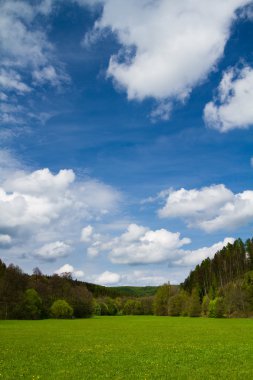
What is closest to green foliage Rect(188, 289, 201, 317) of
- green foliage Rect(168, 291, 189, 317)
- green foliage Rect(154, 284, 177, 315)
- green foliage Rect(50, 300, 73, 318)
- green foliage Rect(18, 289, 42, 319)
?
green foliage Rect(168, 291, 189, 317)

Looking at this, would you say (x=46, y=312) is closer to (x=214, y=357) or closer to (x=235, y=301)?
(x=235, y=301)

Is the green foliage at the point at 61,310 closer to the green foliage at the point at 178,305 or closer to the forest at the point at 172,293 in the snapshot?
the forest at the point at 172,293

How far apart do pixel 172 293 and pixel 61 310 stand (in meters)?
65.1

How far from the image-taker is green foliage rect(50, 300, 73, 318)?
129 meters

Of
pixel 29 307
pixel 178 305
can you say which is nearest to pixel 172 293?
pixel 178 305

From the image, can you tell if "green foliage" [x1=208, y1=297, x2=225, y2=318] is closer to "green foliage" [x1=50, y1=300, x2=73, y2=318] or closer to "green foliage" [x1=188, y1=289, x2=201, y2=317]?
"green foliage" [x1=188, y1=289, x2=201, y2=317]

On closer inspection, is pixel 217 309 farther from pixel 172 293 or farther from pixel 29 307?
pixel 29 307

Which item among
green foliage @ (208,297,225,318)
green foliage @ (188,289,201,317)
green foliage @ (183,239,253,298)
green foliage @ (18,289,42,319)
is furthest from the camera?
green foliage @ (183,239,253,298)

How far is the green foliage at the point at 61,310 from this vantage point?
129 m

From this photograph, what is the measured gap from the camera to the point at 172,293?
6998 inches

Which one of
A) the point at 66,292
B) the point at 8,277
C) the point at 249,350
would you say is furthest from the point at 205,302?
the point at 249,350

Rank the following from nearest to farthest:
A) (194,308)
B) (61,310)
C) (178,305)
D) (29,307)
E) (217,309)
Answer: (29,307) → (217,309) → (61,310) → (194,308) → (178,305)

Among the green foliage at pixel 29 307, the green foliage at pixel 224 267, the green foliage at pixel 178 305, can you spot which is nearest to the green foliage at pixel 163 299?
the green foliage at pixel 178 305

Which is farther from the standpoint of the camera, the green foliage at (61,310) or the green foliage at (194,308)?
the green foliage at (194,308)
